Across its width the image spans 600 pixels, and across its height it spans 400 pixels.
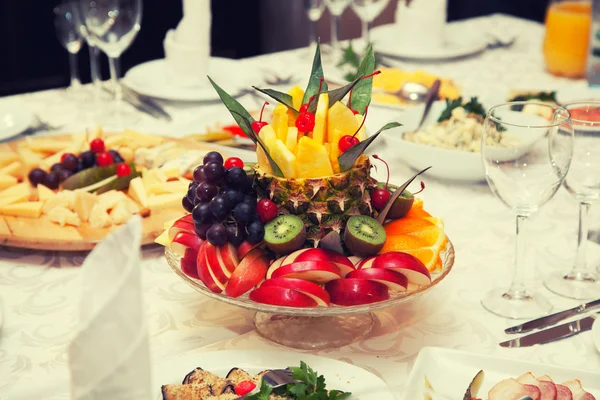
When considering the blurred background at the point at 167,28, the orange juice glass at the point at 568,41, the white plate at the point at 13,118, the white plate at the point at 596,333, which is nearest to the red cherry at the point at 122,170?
the white plate at the point at 13,118

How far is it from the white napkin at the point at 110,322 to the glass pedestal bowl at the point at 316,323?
0.41 metres

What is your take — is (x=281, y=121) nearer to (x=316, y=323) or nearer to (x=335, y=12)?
(x=316, y=323)

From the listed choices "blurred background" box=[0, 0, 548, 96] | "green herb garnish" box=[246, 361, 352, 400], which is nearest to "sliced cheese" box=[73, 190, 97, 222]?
"green herb garnish" box=[246, 361, 352, 400]

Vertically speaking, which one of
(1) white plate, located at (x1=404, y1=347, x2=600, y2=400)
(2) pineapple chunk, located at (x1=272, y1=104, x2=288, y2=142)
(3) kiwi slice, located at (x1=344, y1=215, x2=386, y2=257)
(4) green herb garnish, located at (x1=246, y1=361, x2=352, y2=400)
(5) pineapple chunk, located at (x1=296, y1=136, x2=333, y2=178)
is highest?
(2) pineapple chunk, located at (x1=272, y1=104, x2=288, y2=142)

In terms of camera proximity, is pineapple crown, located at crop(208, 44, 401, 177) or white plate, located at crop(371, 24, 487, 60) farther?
white plate, located at crop(371, 24, 487, 60)

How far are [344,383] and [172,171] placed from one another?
729mm

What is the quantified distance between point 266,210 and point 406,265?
0.66ft

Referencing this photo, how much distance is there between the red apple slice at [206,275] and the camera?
0.98 m

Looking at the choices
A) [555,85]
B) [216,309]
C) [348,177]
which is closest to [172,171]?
[216,309]

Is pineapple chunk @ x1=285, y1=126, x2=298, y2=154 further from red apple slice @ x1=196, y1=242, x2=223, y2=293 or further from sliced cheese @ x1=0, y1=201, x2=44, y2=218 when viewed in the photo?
sliced cheese @ x1=0, y1=201, x2=44, y2=218

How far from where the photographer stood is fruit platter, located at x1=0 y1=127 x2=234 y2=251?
51.1 inches

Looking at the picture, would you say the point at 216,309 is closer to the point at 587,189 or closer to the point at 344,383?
the point at 344,383

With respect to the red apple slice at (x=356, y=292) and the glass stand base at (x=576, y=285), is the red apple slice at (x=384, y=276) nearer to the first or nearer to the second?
the red apple slice at (x=356, y=292)

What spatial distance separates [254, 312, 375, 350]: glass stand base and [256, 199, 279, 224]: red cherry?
149 mm
